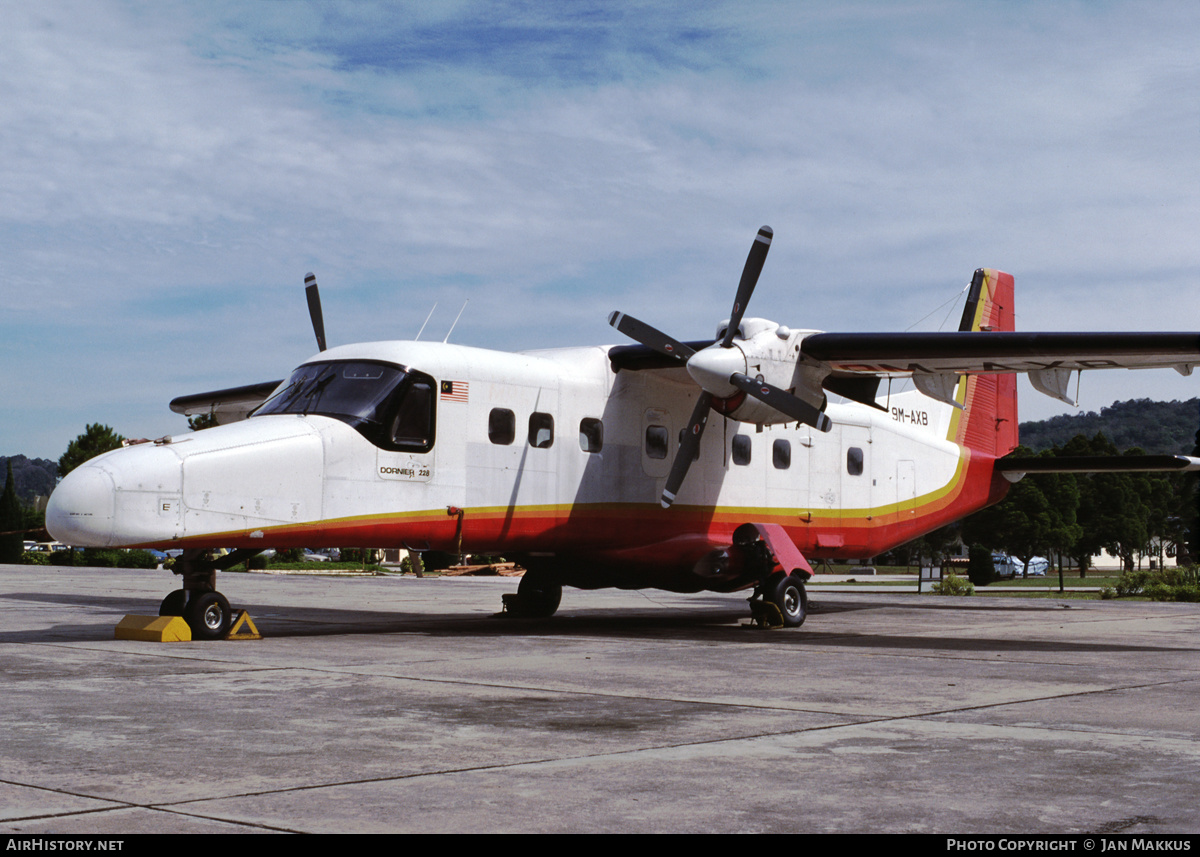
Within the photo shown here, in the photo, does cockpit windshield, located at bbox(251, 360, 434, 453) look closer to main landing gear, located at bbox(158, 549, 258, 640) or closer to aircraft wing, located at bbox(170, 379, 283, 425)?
main landing gear, located at bbox(158, 549, 258, 640)

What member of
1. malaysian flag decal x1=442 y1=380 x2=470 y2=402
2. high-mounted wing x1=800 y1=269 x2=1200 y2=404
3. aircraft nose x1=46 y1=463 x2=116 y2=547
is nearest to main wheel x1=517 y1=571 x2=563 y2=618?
malaysian flag decal x1=442 y1=380 x2=470 y2=402

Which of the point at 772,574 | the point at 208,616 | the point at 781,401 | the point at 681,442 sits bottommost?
the point at 208,616

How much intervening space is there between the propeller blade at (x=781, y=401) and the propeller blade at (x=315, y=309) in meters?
6.84

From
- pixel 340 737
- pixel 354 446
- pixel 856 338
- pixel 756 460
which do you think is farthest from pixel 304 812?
pixel 756 460

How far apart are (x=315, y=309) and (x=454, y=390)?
4.46m

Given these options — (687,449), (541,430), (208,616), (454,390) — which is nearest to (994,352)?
(687,449)

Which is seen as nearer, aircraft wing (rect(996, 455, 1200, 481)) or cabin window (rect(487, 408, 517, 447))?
cabin window (rect(487, 408, 517, 447))

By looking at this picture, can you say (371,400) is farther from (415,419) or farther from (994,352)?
(994,352)

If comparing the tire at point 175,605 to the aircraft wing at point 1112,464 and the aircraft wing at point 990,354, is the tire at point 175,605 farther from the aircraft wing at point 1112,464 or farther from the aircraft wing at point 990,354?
the aircraft wing at point 1112,464

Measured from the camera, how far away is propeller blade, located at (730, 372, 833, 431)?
14.9 m

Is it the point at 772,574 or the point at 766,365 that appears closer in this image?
the point at 766,365

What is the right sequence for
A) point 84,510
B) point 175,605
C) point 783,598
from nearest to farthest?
point 84,510
point 175,605
point 783,598

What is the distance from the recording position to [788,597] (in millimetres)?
16859

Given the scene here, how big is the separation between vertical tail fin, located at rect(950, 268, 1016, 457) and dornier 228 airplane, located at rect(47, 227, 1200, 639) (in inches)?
113
